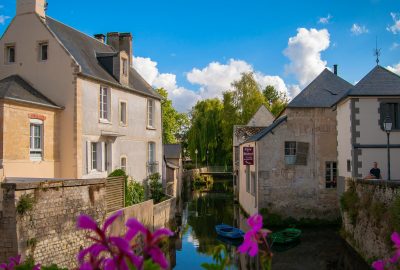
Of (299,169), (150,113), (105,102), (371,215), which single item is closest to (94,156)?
(105,102)

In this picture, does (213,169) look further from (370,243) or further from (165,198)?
(370,243)

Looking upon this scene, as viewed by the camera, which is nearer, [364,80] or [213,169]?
[364,80]

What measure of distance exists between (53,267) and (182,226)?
24.5 metres

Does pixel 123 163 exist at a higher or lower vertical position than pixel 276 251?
higher

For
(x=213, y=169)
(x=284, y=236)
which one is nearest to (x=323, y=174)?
(x=284, y=236)

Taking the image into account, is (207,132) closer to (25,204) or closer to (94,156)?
(94,156)

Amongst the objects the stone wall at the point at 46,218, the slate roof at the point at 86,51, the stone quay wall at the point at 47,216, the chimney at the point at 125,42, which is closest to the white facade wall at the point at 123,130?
the slate roof at the point at 86,51

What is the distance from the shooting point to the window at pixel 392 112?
19312 mm

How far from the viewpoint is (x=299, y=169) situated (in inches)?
930

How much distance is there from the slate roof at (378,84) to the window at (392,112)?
525mm

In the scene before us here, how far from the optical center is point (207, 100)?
201 ft

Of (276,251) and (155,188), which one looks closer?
(276,251)

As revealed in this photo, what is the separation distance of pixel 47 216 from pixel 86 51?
12391 mm

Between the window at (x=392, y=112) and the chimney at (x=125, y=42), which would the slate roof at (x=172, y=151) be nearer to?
the chimney at (x=125, y=42)
